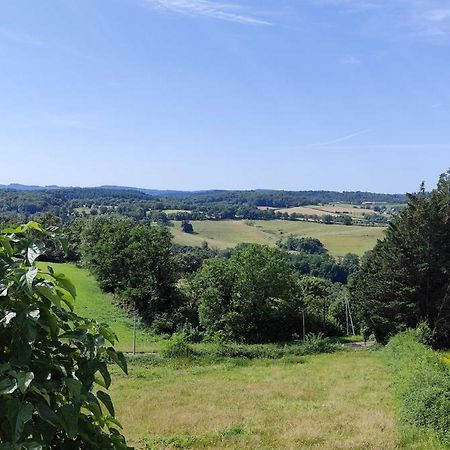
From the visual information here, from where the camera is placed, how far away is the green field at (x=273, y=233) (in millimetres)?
137438

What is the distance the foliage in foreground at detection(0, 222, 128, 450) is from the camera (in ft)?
4.96

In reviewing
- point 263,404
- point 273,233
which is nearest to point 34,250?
point 263,404

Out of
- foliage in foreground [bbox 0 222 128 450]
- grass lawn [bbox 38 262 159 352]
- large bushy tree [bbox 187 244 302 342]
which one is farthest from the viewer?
large bushy tree [bbox 187 244 302 342]

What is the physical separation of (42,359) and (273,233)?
522ft

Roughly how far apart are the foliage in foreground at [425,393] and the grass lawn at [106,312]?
25807mm

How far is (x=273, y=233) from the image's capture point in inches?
6299

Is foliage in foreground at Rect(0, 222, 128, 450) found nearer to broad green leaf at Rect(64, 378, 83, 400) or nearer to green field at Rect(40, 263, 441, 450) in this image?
broad green leaf at Rect(64, 378, 83, 400)

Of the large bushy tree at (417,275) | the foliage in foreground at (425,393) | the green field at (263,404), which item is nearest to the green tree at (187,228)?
the large bushy tree at (417,275)

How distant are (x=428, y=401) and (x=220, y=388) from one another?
31.8 ft

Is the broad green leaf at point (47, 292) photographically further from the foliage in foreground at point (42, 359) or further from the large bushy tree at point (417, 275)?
the large bushy tree at point (417, 275)

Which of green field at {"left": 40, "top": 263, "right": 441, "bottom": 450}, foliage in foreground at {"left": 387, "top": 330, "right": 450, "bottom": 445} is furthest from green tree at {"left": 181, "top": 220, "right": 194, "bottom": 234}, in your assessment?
foliage in foreground at {"left": 387, "top": 330, "right": 450, "bottom": 445}

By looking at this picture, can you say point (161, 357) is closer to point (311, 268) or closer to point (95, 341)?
point (95, 341)

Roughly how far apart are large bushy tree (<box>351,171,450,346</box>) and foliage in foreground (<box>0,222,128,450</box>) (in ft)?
121

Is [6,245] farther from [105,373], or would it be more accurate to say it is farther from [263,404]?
[263,404]
